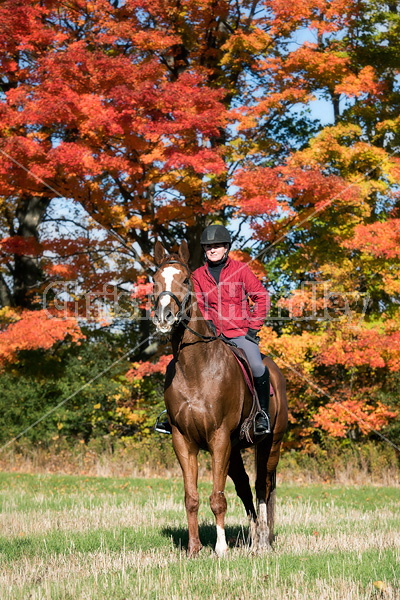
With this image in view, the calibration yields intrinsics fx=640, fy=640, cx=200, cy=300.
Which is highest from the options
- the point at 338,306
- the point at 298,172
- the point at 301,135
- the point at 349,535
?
the point at 301,135

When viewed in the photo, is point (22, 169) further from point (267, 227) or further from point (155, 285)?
point (155, 285)

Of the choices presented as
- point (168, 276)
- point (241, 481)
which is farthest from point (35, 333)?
point (168, 276)

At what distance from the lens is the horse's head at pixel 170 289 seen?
18.1 ft

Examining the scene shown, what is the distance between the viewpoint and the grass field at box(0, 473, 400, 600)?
4863mm

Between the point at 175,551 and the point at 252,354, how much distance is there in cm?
214

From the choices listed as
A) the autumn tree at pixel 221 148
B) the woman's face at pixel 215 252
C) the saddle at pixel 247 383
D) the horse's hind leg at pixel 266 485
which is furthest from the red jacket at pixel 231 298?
the autumn tree at pixel 221 148

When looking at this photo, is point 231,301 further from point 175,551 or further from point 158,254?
point 175,551

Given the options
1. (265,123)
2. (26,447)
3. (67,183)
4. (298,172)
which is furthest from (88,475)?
(265,123)

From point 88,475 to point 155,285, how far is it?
11075 mm

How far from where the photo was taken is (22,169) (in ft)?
49.4

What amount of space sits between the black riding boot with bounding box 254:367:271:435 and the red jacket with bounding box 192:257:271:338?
0.54 meters

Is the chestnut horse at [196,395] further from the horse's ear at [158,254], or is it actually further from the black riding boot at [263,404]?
the black riding boot at [263,404]

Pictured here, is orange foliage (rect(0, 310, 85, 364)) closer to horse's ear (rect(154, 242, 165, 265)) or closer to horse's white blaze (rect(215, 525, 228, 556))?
horse's ear (rect(154, 242, 165, 265))

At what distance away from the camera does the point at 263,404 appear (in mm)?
6957
